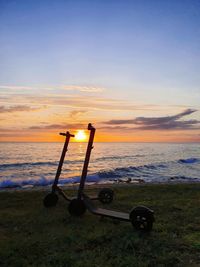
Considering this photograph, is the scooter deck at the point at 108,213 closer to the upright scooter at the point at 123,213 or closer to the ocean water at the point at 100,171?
the upright scooter at the point at 123,213

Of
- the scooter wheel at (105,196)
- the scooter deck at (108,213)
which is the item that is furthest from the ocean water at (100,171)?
the scooter deck at (108,213)

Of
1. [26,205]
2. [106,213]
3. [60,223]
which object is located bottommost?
[26,205]

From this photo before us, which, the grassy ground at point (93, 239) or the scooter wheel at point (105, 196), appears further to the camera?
the scooter wheel at point (105, 196)

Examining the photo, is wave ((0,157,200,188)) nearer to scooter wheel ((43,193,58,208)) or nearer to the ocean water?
the ocean water

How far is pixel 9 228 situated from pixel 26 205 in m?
4.19

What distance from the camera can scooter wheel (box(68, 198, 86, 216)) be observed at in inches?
456

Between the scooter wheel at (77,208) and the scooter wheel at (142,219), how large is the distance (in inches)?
102

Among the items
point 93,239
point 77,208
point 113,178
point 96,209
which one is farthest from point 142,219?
point 113,178

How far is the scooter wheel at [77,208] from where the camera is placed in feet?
38.0

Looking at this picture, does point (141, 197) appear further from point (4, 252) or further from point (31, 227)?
point (4, 252)

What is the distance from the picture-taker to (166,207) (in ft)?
44.4

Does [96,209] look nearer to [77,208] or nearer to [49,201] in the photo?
[77,208]

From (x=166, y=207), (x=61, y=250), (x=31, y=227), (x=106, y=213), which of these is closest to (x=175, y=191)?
(x=166, y=207)

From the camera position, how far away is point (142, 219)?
31.5 ft
